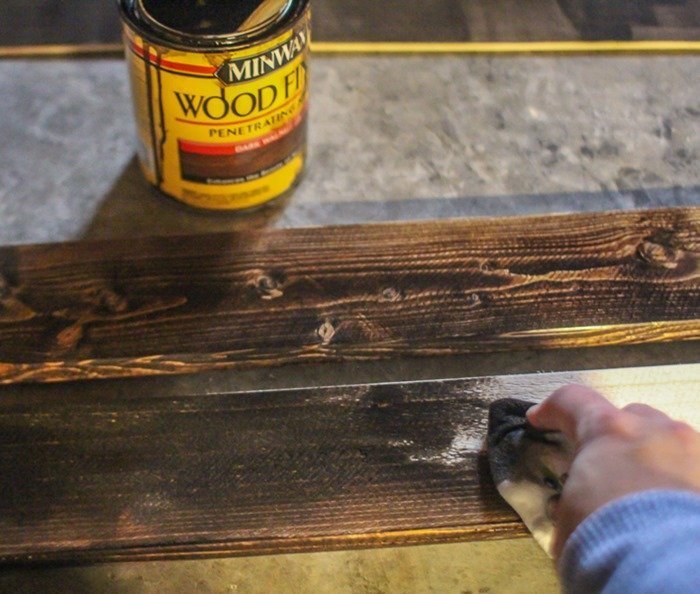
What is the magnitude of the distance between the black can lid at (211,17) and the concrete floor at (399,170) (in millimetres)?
294

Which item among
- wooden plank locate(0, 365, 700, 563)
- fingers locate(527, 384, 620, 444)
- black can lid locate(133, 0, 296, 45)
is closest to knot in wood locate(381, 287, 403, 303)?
wooden plank locate(0, 365, 700, 563)

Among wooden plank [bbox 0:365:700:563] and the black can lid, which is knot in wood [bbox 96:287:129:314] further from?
the black can lid

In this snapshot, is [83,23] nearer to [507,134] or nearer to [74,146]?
[74,146]

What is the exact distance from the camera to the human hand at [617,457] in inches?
26.5

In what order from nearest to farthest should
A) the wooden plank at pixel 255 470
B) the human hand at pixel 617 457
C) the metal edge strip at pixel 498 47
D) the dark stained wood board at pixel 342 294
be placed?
the human hand at pixel 617 457 → the wooden plank at pixel 255 470 → the dark stained wood board at pixel 342 294 → the metal edge strip at pixel 498 47

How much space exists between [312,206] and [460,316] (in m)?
0.31

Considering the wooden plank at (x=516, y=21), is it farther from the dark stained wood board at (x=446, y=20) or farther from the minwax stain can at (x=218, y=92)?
the minwax stain can at (x=218, y=92)

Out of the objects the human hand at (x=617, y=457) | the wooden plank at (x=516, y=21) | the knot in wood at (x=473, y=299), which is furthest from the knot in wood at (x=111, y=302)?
the wooden plank at (x=516, y=21)

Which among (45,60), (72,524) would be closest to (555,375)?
(72,524)

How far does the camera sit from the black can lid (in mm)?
857

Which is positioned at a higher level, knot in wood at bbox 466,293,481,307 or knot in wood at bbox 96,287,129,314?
knot in wood at bbox 96,287,129,314

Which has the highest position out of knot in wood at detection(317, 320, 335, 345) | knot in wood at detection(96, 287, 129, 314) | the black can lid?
the black can lid

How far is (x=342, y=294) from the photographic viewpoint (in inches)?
37.5

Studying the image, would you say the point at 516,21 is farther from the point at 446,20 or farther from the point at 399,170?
the point at 399,170
